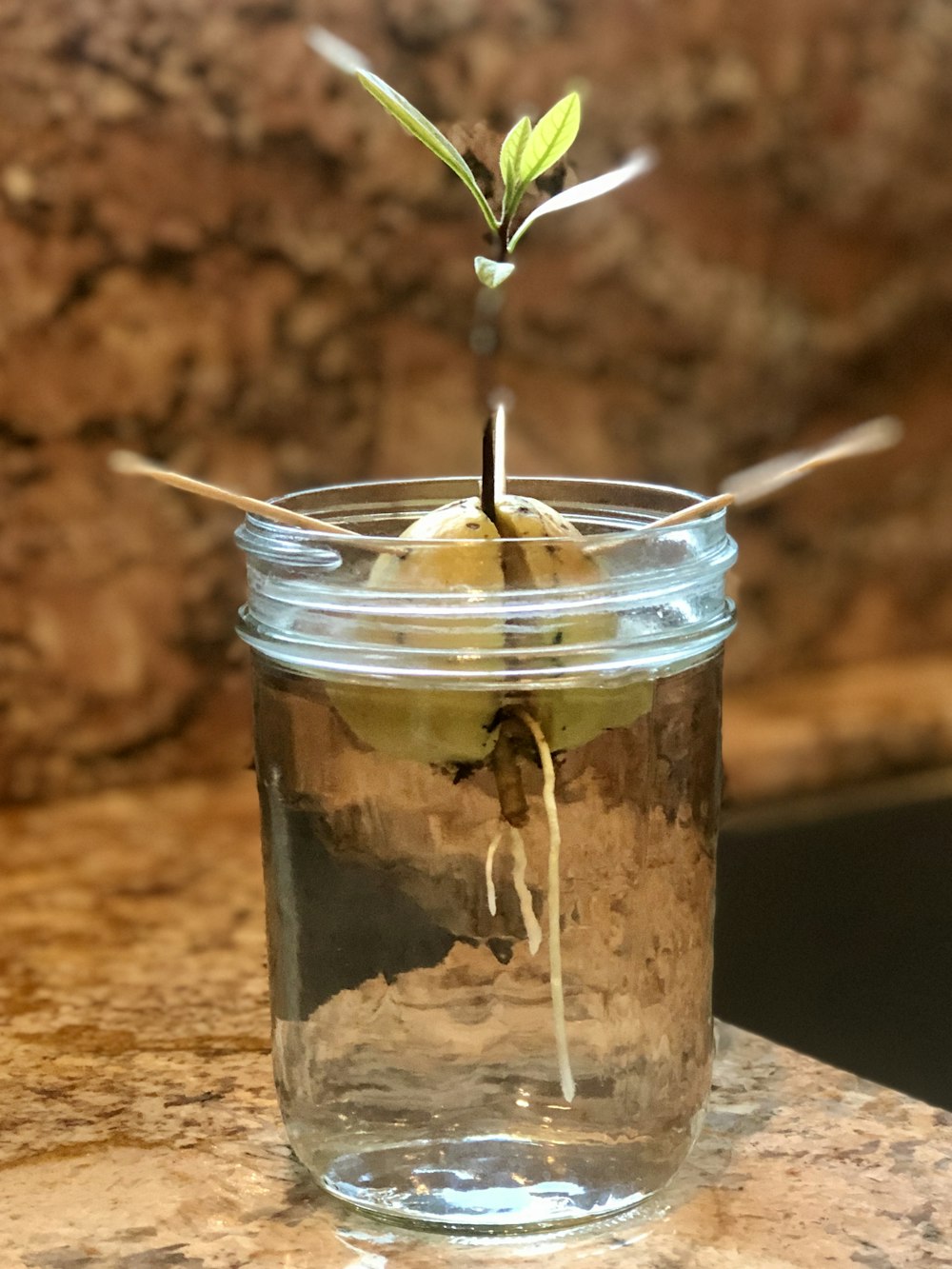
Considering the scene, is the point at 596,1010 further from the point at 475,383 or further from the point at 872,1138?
the point at 475,383

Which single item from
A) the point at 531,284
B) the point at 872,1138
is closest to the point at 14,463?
the point at 531,284

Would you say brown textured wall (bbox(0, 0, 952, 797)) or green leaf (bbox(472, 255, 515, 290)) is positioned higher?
brown textured wall (bbox(0, 0, 952, 797))

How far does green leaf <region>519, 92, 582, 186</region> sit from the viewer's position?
0.45 m

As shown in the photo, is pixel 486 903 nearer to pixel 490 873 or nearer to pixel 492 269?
pixel 490 873

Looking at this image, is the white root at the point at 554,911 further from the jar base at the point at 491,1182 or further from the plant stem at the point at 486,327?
the plant stem at the point at 486,327

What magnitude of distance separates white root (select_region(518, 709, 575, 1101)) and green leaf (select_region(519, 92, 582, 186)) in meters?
0.19

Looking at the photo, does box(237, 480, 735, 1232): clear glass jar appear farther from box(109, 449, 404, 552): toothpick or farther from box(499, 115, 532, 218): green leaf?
box(499, 115, 532, 218): green leaf

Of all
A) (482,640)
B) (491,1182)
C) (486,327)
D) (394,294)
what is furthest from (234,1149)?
(394,294)

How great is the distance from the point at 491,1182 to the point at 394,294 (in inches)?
28.7

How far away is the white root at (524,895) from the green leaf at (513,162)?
217 mm

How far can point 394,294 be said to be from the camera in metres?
1.05

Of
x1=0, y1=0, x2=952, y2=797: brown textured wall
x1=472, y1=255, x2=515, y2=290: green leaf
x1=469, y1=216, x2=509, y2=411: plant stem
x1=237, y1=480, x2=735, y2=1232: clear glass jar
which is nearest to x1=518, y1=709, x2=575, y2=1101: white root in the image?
x1=237, y1=480, x2=735, y2=1232: clear glass jar

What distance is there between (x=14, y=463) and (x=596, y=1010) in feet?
2.07

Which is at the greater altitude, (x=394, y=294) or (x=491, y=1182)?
(x=394, y=294)
